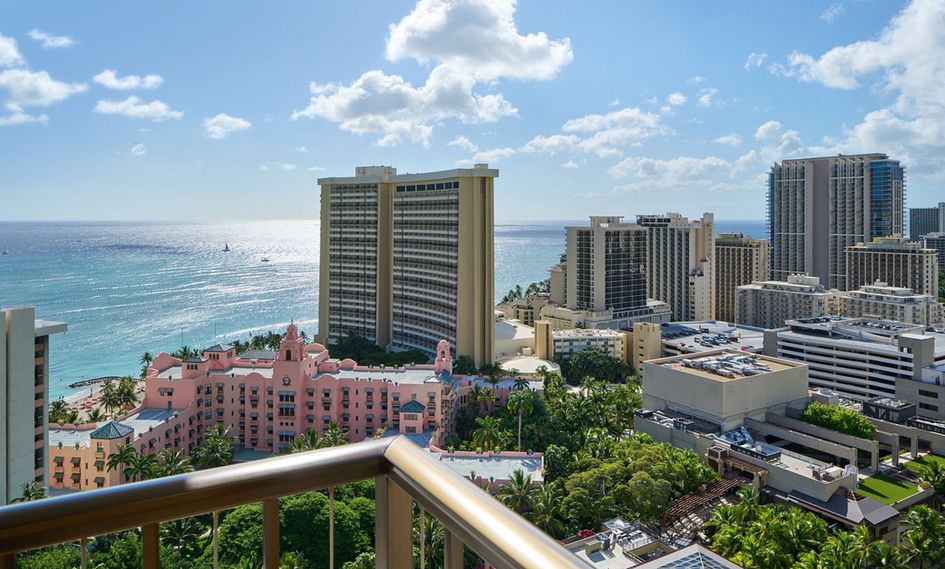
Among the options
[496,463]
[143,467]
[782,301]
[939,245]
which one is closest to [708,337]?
[782,301]

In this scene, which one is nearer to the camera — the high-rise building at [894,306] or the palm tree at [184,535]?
the palm tree at [184,535]

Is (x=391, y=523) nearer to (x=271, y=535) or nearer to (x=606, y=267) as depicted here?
(x=271, y=535)


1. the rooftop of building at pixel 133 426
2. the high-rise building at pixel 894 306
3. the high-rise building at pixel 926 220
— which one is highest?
the high-rise building at pixel 926 220

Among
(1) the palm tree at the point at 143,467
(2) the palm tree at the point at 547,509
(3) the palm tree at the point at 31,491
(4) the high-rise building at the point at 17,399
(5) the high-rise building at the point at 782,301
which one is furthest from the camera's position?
(5) the high-rise building at the point at 782,301

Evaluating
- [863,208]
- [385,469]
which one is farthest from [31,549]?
[863,208]

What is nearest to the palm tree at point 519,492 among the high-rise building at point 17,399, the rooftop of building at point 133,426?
the rooftop of building at point 133,426

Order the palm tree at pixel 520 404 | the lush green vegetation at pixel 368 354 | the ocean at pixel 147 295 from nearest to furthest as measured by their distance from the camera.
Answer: the palm tree at pixel 520 404
the lush green vegetation at pixel 368 354
the ocean at pixel 147 295

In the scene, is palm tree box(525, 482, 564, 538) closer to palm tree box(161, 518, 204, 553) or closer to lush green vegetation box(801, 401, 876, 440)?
palm tree box(161, 518, 204, 553)

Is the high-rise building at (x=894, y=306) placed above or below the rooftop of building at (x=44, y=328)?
below

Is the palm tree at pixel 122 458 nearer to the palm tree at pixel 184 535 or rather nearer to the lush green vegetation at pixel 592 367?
the palm tree at pixel 184 535
